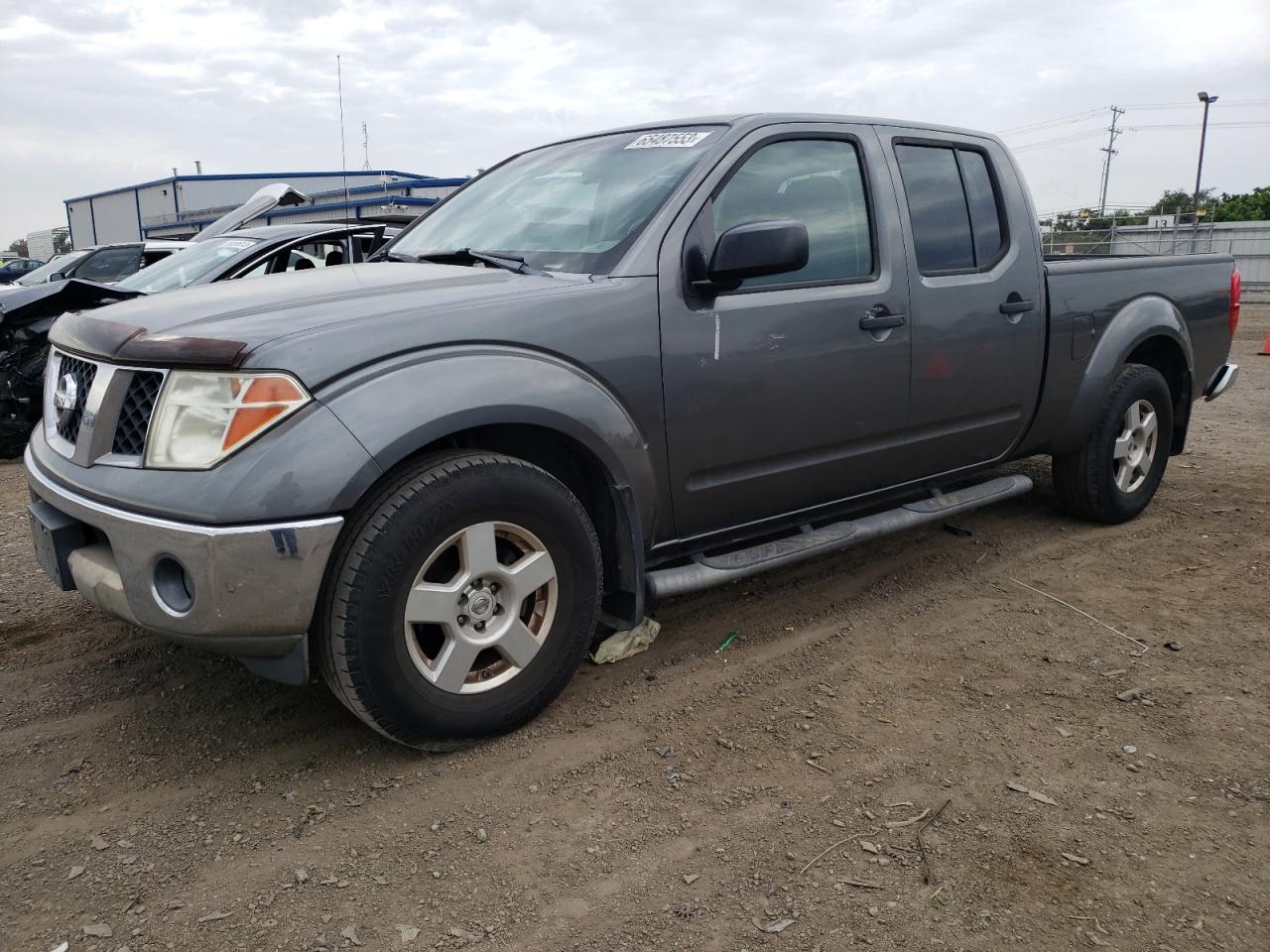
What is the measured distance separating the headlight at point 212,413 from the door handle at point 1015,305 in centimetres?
285

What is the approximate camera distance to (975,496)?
162 inches

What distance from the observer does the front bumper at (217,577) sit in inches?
89.7

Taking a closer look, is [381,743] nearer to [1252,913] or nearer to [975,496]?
[1252,913]

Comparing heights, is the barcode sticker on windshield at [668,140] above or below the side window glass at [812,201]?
above

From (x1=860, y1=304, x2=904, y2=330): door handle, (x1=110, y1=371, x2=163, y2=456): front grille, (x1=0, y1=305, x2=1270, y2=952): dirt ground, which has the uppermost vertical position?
(x1=860, y1=304, x2=904, y2=330): door handle

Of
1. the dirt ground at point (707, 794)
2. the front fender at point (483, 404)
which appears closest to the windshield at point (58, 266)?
the dirt ground at point (707, 794)

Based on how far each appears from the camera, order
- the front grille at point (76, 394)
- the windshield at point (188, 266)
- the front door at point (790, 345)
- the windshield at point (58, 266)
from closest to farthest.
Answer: the front grille at point (76, 394) → the front door at point (790, 345) → the windshield at point (188, 266) → the windshield at point (58, 266)

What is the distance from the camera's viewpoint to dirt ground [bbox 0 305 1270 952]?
2.09 m

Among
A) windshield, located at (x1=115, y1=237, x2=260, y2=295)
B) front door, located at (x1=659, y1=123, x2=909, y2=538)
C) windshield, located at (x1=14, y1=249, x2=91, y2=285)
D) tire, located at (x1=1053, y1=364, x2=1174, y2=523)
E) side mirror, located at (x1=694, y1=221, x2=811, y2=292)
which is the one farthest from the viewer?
windshield, located at (x1=14, y1=249, x2=91, y2=285)

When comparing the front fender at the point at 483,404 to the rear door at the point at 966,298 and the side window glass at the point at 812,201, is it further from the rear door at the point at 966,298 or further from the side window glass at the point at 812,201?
the rear door at the point at 966,298

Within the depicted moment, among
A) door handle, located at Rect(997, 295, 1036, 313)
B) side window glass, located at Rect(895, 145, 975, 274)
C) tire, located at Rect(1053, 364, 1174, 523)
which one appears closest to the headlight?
side window glass, located at Rect(895, 145, 975, 274)

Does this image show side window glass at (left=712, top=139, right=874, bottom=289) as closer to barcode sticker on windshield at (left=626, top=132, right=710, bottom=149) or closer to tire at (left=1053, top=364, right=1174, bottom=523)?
barcode sticker on windshield at (left=626, top=132, right=710, bottom=149)

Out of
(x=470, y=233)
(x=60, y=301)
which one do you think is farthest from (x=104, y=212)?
(x=470, y=233)

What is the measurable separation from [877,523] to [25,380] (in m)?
5.89
